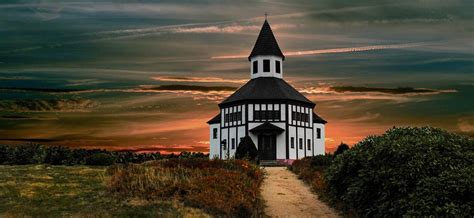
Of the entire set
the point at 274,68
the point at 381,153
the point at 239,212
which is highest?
the point at 274,68

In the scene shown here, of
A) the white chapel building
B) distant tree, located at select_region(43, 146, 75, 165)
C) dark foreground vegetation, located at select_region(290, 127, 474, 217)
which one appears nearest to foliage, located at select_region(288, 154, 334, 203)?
dark foreground vegetation, located at select_region(290, 127, 474, 217)

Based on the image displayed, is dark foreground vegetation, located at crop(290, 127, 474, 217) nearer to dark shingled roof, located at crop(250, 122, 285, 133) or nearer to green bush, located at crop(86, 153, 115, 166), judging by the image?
green bush, located at crop(86, 153, 115, 166)

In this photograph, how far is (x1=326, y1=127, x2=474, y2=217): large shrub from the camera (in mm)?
14320

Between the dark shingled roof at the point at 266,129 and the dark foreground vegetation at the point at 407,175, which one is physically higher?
the dark shingled roof at the point at 266,129

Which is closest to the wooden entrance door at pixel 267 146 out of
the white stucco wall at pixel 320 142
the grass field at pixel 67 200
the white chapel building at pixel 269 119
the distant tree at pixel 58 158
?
the white chapel building at pixel 269 119

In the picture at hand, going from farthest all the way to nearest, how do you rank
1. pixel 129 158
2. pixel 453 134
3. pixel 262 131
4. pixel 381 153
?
pixel 262 131
pixel 129 158
pixel 453 134
pixel 381 153

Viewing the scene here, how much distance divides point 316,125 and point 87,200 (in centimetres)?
4773

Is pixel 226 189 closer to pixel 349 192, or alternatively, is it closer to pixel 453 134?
pixel 349 192

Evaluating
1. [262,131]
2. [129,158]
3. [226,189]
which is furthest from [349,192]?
[262,131]

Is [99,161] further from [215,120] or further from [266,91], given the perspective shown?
[215,120]

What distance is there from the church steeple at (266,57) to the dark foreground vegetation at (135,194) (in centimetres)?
4186

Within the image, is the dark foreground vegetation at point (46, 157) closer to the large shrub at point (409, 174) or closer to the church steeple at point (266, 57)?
the large shrub at point (409, 174)

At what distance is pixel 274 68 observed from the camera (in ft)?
214

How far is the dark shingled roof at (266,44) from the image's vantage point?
215 ft
